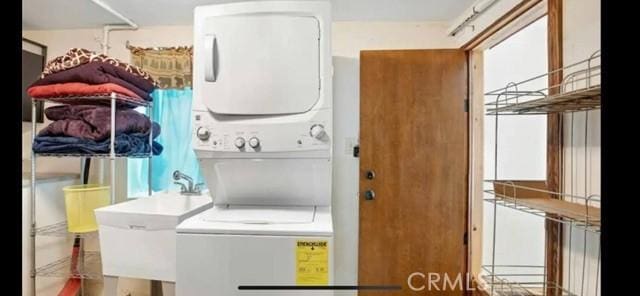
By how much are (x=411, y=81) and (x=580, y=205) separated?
4.54 ft

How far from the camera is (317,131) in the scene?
1.38m

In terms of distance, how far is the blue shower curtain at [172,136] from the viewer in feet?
8.09

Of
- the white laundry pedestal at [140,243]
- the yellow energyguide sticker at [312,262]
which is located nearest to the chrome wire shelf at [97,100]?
the white laundry pedestal at [140,243]

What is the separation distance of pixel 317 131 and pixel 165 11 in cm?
160

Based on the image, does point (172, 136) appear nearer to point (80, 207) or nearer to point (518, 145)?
point (80, 207)

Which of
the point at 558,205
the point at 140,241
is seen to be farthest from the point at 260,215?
the point at 558,205

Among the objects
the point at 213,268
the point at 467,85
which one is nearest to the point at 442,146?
the point at 467,85

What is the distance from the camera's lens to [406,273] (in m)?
2.35

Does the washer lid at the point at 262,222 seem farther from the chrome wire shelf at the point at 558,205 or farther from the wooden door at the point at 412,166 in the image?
the wooden door at the point at 412,166

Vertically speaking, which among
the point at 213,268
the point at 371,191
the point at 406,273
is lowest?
the point at 406,273

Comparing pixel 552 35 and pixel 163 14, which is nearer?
pixel 552 35

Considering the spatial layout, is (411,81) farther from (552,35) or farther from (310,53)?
(310,53)

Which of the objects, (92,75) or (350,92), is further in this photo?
(350,92)

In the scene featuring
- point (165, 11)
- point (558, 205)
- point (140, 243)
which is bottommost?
point (140, 243)
